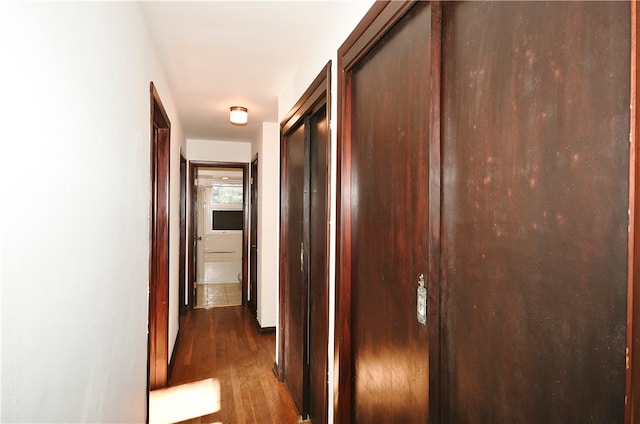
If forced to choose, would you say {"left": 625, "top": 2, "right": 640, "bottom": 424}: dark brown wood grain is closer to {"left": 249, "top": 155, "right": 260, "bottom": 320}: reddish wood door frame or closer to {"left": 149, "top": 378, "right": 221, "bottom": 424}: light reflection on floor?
{"left": 149, "top": 378, "right": 221, "bottom": 424}: light reflection on floor

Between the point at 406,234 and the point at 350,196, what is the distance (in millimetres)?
491

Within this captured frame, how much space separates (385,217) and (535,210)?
63 centimetres

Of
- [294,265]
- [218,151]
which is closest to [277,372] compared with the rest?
[294,265]

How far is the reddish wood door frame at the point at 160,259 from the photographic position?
283 cm

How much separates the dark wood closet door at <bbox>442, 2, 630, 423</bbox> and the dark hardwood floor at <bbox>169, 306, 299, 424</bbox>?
1.96m

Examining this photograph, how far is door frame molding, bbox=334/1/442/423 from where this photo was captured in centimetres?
102

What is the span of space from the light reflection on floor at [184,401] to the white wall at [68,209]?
0.99 meters

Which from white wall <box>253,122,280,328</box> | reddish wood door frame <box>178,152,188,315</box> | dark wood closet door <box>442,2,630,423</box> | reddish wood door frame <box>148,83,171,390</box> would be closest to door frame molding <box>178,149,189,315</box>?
reddish wood door frame <box>178,152,188,315</box>

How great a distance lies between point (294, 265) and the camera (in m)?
2.80

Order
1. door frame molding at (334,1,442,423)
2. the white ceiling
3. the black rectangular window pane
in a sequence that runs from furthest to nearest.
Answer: the black rectangular window pane → the white ceiling → door frame molding at (334,1,442,423)

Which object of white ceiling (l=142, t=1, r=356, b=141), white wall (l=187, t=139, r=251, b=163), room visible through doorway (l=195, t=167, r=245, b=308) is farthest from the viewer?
room visible through doorway (l=195, t=167, r=245, b=308)

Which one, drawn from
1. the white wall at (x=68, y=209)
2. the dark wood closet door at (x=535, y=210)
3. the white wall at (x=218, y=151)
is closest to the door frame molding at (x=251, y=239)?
the white wall at (x=218, y=151)

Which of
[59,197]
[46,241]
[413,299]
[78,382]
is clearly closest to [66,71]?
[59,197]

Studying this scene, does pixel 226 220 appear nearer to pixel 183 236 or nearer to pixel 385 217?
pixel 183 236
